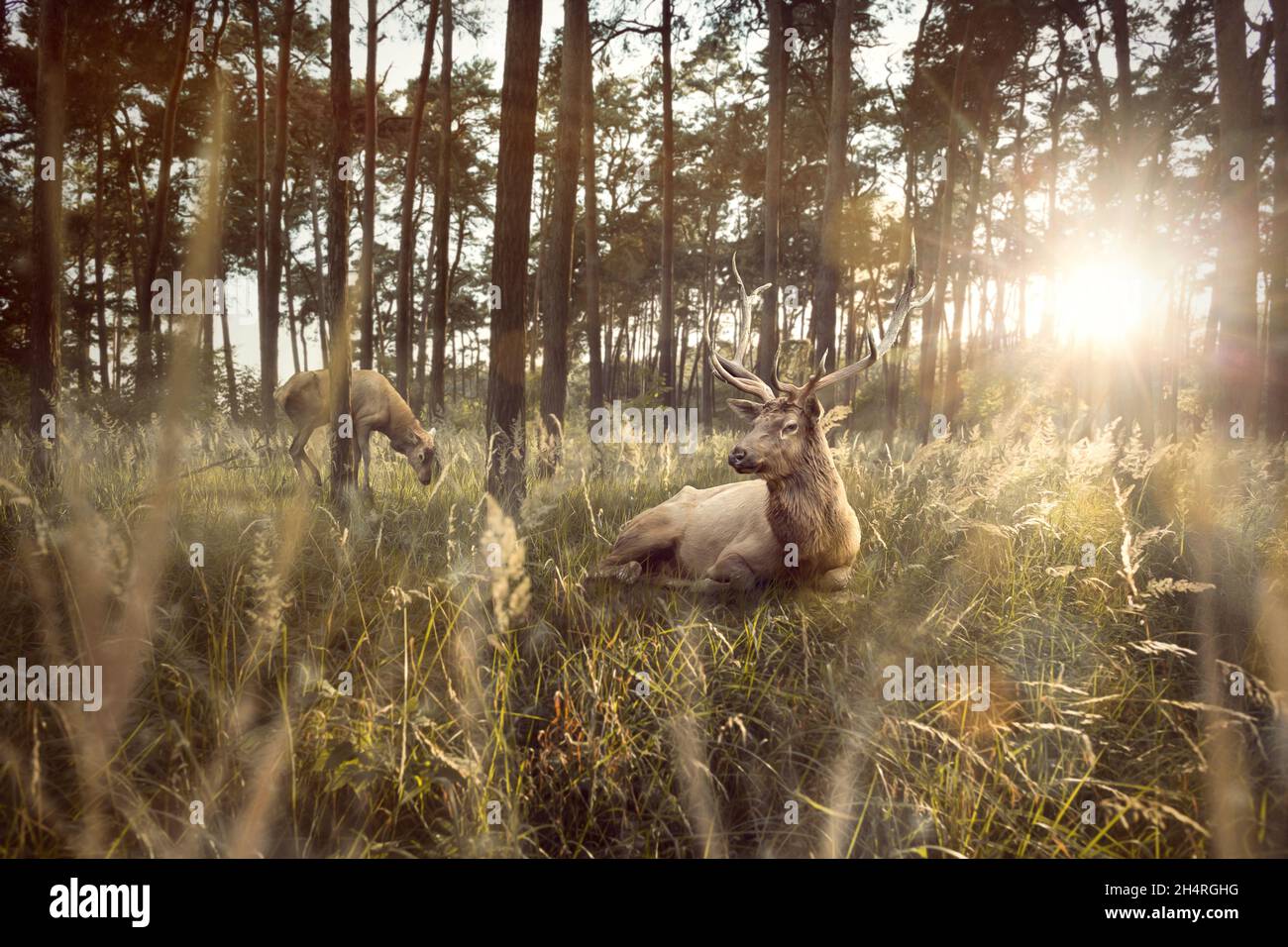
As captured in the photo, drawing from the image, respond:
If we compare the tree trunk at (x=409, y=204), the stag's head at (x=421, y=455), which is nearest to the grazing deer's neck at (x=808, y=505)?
the stag's head at (x=421, y=455)

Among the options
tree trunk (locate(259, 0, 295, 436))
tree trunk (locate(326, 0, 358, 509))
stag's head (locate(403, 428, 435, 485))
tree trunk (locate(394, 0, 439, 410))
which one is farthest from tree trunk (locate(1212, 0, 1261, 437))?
tree trunk (locate(259, 0, 295, 436))

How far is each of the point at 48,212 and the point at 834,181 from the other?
874 centimetres

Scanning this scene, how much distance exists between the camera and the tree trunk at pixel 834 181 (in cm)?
830

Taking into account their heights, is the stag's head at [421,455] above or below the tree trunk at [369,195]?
below

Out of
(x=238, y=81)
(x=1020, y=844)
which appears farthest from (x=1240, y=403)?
(x=238, y=81)

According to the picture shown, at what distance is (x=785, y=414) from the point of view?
320 centimetres

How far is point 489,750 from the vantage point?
6.51ft

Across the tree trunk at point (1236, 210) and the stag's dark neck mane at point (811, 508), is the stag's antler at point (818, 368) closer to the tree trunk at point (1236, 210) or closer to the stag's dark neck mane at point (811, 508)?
the stag's dark neck mane at point (811, 508)

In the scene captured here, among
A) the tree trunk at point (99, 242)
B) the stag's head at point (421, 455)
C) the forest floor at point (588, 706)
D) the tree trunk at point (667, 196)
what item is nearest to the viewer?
the forest floor at point (588, 706)

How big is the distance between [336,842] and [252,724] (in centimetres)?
58

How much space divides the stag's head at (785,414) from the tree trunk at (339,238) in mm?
3157

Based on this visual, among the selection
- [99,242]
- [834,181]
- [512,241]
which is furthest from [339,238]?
[99,242]

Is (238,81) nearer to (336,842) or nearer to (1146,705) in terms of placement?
(336,842)
